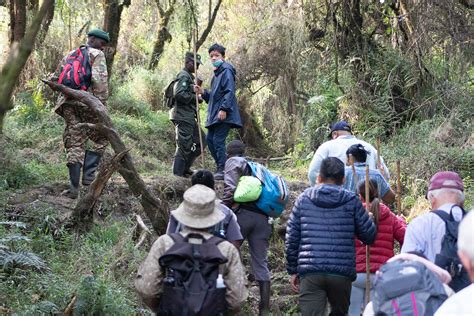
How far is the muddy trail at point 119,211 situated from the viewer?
862cm

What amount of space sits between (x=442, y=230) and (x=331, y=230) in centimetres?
151

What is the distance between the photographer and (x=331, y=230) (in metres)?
6.30

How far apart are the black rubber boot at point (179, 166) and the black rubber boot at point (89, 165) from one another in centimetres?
151

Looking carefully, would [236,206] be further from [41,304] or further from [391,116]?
[391,116]

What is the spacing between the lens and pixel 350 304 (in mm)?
6820

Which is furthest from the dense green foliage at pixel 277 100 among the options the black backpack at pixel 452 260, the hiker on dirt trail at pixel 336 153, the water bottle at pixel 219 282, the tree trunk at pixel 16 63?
the tree trunk at pixel 16 63

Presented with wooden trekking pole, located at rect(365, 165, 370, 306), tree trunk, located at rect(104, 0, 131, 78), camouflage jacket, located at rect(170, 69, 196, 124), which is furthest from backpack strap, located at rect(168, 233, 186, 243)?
tree trunk, located at rect(104, 0, 131, 78)

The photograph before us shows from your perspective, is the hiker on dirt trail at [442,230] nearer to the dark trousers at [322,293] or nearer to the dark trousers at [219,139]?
the dark trousers at [322,293]

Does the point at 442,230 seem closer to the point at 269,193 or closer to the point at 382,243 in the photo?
the point at 382,243

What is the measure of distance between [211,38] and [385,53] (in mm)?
5193

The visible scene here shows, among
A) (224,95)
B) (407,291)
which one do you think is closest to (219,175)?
(224,95)

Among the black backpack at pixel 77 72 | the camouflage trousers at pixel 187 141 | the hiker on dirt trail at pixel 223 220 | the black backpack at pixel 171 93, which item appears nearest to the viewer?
the hiker on dirt trail at pixel 223 220

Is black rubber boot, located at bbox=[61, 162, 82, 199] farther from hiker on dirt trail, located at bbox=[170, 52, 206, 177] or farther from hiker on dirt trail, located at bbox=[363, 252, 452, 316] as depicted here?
hiker on dirt trail, located at bbox=[363, 252, 452, 316]

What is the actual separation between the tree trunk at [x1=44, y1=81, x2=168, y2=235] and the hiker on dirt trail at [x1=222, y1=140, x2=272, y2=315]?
33.6 inches
